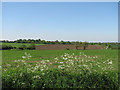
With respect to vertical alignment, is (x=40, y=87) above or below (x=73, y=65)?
below

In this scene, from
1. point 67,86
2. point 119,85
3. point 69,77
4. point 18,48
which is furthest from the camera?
point 18,48

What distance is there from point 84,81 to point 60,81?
77 cm

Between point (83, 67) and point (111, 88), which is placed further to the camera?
point (83, 67)

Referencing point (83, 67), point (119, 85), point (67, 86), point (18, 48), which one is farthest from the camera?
point (18, 48)

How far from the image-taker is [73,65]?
5.25 m

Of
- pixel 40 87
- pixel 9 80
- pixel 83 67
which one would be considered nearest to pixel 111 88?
pixel 83 67

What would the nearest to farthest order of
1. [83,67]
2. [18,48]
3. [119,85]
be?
[119,85]
[83,67]
[18,48]

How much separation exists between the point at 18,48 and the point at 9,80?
24.1 m

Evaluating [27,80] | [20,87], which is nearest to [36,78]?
[27,80]

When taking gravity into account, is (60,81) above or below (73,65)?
below

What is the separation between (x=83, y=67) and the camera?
5.13 meters

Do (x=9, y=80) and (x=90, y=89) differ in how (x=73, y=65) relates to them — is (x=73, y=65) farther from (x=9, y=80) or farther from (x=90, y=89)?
(x=9, y=80)

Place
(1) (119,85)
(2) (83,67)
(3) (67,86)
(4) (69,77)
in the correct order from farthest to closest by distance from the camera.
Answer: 1. (2) (83,67)
2. (4) (69,77)
3. (1) (119,85)
4. (3) (67,86)

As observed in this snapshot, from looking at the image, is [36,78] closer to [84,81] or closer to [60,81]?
[60,81]
